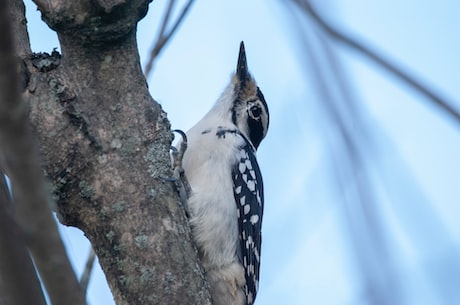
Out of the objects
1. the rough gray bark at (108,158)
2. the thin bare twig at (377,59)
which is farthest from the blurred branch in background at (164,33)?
the thin bare twig at (377,59)

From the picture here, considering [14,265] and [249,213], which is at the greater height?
[249,213]

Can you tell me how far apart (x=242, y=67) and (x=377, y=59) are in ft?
10.9

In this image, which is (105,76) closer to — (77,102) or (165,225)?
(77,102)

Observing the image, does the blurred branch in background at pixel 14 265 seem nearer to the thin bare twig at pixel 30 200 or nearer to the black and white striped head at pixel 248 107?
the thin bare twig at pixel 30 200

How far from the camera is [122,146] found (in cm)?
285

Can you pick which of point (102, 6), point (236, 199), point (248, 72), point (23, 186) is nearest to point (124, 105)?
point (102, 6)

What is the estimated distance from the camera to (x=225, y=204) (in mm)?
3879

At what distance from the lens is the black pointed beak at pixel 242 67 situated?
4.91m

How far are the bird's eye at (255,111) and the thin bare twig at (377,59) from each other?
2.90m

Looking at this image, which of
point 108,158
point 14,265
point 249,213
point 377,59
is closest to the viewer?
point 14,265

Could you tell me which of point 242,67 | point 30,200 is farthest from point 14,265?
point 242,67

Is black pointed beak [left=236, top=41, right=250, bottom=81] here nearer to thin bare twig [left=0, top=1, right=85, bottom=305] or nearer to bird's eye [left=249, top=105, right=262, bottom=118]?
bird's eye [left=249, top=105, right=262, bottom=118]

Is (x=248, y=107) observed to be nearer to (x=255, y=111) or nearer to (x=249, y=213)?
(x=255, y=111)

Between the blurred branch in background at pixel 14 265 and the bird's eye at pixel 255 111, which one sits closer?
the blurred branch in background at pixel 14 265
